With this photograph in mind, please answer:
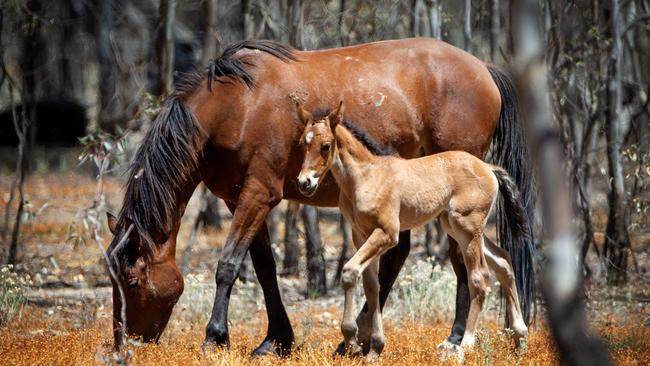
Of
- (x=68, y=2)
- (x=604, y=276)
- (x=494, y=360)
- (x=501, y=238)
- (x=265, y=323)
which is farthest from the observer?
(x=68, y=2)

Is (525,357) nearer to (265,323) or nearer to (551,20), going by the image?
(265,323)

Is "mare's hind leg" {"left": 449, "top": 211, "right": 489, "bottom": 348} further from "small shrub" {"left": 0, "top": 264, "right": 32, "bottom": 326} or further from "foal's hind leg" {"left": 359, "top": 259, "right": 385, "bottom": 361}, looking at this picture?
"small shrub" {"left": 0, "top": 264, "right": 32, "bottom": 326}

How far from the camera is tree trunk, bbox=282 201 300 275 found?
475 inches

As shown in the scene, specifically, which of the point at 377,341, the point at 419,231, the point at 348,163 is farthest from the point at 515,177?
the point at 419,231

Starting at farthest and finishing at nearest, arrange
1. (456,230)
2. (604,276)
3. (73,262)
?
(73,262) → (604,276) → (456,230)

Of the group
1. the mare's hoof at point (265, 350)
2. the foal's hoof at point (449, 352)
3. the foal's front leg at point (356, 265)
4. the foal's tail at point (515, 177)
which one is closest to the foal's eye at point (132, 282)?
the mare's hoof at point (265, 350)

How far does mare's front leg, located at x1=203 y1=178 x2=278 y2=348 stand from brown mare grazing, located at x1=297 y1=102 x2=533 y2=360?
28.2 inches

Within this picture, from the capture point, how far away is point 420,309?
1012cm

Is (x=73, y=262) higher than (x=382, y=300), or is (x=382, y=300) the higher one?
(x=382, y=300)

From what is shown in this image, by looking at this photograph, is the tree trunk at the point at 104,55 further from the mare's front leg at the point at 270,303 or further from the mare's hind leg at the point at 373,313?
the mare's hind leg at the point at 373,313

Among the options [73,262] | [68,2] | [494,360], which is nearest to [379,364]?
[494,360]

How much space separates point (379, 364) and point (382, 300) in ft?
4.98

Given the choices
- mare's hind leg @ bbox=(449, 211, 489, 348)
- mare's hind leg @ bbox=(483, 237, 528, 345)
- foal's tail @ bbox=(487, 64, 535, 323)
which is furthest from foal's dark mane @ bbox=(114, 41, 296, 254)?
foal's tail @ bbox=(487, 64, 535, 323)

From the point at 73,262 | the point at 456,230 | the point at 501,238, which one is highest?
the point at 456,230
